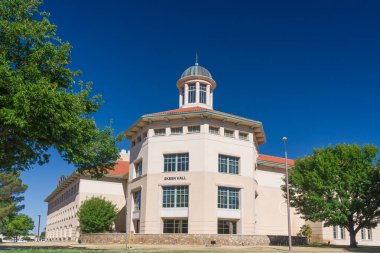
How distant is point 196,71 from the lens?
2048 inches

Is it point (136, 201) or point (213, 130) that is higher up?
point (213, 130)

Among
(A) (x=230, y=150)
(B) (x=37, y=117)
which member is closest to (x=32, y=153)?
(B) (x=37, y=117)

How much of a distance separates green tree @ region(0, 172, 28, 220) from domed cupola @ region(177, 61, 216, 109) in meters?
28.1

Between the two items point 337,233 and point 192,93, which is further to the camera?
point 192,93

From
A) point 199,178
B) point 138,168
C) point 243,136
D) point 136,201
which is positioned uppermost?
point 243,136

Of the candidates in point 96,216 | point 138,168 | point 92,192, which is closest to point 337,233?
point 138,168

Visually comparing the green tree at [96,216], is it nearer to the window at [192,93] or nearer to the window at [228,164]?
the window at [228,164]

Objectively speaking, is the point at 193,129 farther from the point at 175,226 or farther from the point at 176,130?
the point at 175,226

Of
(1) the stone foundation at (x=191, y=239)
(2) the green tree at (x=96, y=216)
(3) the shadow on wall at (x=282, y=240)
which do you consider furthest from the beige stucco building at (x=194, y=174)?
(2) the green tree at (x=96, y=216)

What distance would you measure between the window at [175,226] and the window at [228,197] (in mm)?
4283

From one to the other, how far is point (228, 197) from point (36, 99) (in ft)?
87.9

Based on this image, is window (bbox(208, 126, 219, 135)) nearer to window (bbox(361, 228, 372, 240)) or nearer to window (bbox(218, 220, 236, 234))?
window (bbox(218, 220, 236, 234))

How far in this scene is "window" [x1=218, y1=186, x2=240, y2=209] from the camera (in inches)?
1635

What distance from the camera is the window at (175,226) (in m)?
41.4
